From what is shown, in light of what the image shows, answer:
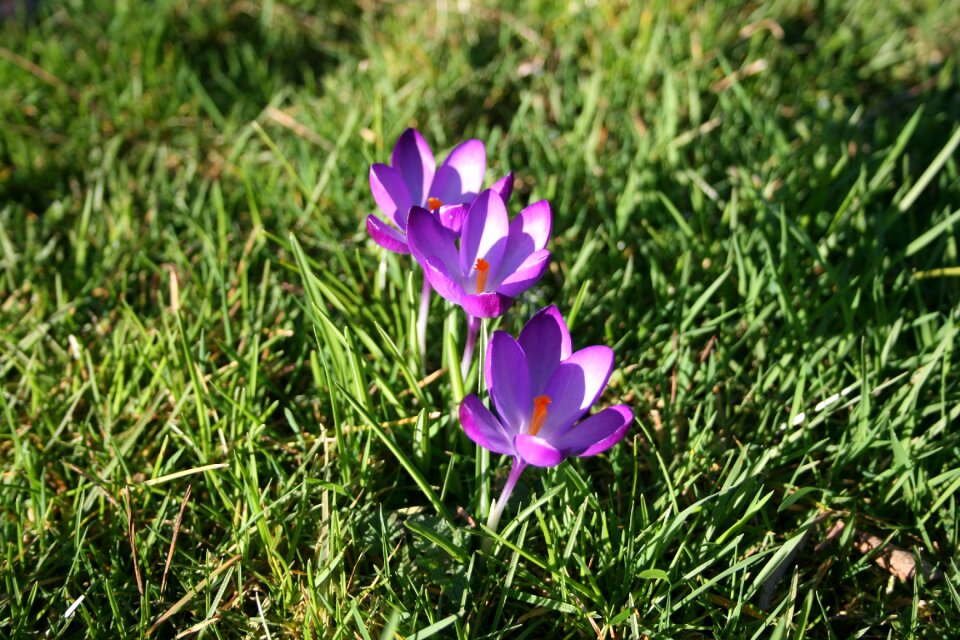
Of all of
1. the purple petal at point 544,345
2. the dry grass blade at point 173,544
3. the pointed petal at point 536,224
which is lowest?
the dry grass blade at point 173,544

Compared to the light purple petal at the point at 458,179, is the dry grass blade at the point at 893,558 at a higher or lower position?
lower

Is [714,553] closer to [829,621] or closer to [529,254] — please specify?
[829,621]

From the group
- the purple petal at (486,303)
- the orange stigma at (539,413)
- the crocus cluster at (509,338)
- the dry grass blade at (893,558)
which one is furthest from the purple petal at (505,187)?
the dry grass blade at (893,558)

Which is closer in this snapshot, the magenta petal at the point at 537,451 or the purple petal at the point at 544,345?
the magenta petal at the point at 537,451

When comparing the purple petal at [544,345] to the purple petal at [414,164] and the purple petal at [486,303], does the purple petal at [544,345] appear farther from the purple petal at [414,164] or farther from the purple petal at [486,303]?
the purple petal at [414,164]

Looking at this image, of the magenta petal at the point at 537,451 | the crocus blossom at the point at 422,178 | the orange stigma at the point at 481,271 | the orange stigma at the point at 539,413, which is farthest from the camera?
the crocus blossom at the point at 422,178

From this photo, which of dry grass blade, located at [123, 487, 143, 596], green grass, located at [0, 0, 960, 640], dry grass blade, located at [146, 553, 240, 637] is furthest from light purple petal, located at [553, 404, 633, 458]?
dry grass blade, located at [123, 487, 143, 596]

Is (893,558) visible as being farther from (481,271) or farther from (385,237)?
(385,237)
